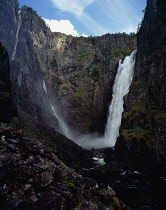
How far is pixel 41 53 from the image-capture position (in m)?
69.3

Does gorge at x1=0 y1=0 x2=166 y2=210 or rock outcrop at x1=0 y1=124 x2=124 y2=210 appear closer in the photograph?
rock outcrop at x1=0 y1=124 x2=124 y2=210

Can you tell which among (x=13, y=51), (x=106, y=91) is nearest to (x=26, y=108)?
(x=13, y=51)

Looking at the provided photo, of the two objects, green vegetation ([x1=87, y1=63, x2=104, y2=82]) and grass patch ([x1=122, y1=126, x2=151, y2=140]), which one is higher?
green vegetation ([x1=87, y1=63, x2=104, y2=82])

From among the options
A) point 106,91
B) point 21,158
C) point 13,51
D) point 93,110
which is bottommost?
point 21,158

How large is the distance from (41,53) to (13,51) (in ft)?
47.0

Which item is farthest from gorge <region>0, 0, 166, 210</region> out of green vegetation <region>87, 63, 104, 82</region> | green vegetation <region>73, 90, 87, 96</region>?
green vegetation <region>73, 90, 87, 96</region>

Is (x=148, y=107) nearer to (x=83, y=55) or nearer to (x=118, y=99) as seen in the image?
(x=118, y=99)

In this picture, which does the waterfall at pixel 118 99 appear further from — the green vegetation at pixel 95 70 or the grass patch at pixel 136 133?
the green vegetation at pixel 95 70

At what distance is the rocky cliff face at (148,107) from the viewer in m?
24.3

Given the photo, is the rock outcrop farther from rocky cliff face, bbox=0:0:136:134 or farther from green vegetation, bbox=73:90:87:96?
green vegetation, bbox=73:90:87:96

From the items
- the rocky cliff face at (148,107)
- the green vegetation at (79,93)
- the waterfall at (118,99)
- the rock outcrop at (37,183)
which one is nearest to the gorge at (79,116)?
the rock outcrop at (37,183)

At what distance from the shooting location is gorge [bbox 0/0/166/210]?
8977 millimetres

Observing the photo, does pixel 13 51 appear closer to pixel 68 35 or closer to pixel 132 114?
pixel 68 35

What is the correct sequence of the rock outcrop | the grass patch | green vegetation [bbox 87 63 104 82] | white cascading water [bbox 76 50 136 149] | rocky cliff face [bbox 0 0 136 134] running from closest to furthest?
1. the rock outcrop
2. the grass patch
3. white cascading water [bbox 76 50 136 149]
4. rocky cliff face [bbox 0 0 136 134]
5. green vegetation [bbox 87 63 104 82]
